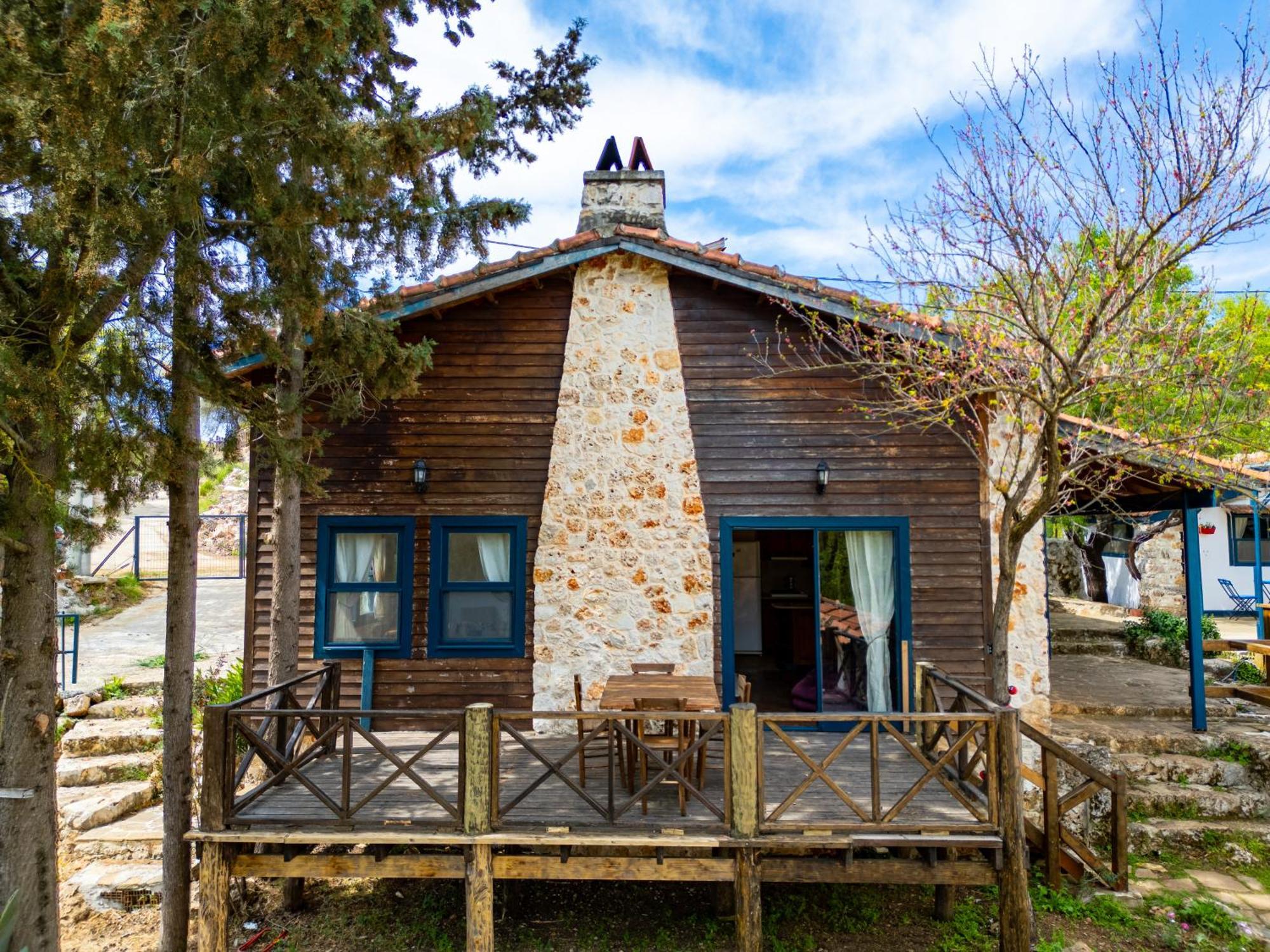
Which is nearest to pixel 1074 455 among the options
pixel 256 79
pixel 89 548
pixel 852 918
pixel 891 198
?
pixel 891 198

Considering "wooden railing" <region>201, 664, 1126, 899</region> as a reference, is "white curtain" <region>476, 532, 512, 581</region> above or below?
above

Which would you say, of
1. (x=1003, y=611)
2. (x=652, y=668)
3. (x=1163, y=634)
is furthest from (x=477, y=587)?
(x=1163, y=634)

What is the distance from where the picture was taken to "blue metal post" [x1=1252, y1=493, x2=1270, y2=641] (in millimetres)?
12344

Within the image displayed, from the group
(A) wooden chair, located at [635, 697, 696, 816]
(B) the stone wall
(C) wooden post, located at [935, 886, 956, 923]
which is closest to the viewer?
(A) wooden chair, located at [635, 697, 696, 816]

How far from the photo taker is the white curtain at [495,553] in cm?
773

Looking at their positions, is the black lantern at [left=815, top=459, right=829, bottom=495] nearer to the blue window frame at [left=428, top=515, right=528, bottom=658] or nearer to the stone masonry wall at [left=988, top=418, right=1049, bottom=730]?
the stone masonry wall at [left=988, top=418, right=1049, bottom=730]

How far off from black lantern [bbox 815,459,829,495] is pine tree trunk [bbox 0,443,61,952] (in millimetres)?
6252

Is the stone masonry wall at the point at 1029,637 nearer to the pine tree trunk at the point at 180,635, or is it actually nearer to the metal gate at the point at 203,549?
the pine tree trunk at the point at 180,635

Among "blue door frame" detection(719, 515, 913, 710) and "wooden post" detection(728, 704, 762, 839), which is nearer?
"wooden post" detection(728, 704, 762, 839)

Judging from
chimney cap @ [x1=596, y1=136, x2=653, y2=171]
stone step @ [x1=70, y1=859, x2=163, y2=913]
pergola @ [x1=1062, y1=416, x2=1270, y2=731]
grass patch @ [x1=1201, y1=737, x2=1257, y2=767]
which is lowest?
stone step @ [x1=70, y1=859, x2=163, y2=913]

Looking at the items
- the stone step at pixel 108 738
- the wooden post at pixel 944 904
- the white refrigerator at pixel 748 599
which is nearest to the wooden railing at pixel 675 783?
the wooden post at pixel 944 904

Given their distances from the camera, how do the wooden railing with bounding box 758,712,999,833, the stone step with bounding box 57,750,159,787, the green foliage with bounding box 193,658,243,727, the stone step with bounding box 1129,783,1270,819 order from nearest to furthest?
the wooden railing with bounding box 758,712,999,833
the stone step with bounding box 1129,783,1270,819
the stone step with bounding box 57,750,159,787
the green foliage with bounding box 193,658,243,727

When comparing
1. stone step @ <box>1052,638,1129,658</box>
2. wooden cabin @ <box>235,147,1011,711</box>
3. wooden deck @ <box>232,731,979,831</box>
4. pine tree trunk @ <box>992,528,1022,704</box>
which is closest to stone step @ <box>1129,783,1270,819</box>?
wooden cabin @ <box>235,147,1011,711</box>

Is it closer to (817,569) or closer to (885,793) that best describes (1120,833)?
(885,793)
